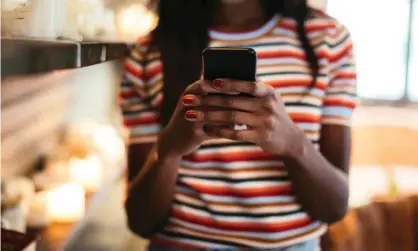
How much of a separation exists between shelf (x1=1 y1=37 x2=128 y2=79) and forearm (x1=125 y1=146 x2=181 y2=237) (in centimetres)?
12

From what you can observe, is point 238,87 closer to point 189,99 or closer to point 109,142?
point 189,99

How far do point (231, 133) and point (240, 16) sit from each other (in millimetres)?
113

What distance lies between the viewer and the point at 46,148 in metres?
0.60

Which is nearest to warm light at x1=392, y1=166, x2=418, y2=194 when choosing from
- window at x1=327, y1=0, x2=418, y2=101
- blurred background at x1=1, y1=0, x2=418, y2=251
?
blurred background at x1=1, y1=0, x2=418, y2=251

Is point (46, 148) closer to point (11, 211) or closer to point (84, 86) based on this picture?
point (84, 86)

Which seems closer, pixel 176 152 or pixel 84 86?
pixel 176 152

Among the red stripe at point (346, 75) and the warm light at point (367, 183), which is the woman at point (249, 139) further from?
the warm light at point (367, 183)

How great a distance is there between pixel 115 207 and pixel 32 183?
0.09 meters

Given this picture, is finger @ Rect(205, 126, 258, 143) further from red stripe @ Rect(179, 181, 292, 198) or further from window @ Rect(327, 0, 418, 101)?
window @ Rect(327, 0, 418, 101)

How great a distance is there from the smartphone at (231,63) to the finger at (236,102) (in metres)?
0.01

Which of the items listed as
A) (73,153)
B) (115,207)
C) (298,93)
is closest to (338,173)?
(298,93)

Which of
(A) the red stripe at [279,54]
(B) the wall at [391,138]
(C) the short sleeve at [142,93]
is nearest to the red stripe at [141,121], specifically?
(C) the short sleeve at [142,93]

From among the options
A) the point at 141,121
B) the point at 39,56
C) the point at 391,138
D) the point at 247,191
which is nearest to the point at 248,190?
the point at 247,191

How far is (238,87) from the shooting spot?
35 centimetres
